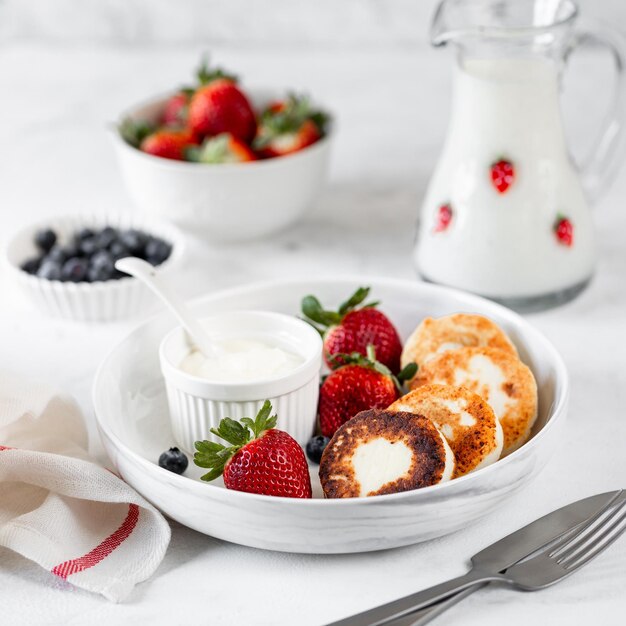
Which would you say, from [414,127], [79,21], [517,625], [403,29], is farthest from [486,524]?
[79,21]

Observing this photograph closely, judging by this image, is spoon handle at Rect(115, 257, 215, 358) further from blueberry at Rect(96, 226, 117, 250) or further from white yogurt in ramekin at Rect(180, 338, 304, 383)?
blueberry at Rect(96, 226, 117, 250)

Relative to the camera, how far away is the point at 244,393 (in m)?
1.18

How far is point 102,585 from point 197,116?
1.08 metres

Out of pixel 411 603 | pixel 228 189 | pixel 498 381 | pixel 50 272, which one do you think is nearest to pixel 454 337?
pixel 498 381

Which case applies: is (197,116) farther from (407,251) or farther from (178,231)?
(407,251)

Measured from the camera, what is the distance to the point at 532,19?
5.07 ft

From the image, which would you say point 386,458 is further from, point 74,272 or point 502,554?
point 74,272

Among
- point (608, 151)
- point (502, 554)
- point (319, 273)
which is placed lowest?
point (319, 273)

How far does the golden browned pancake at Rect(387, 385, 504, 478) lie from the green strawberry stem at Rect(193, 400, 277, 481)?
0.16m

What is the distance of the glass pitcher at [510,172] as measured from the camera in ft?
4.84

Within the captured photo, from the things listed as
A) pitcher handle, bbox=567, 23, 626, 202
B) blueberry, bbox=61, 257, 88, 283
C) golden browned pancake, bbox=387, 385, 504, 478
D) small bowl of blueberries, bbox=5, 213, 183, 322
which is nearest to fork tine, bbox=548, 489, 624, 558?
golden browned pancake, bbox=387, 385, 504, 478

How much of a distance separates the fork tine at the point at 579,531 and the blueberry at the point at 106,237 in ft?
3.26

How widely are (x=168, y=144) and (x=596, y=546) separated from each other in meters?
1.11

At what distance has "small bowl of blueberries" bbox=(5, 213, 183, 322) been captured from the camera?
1610 millimetres
